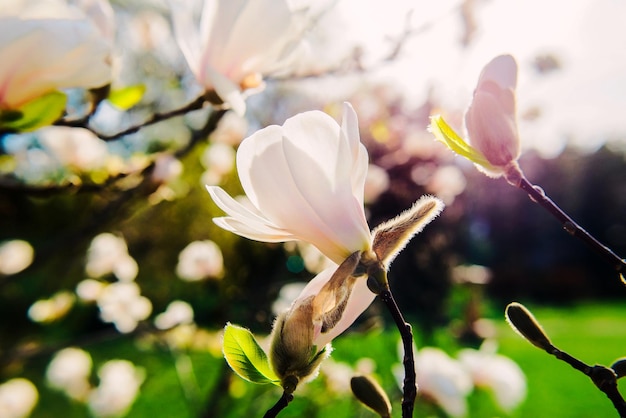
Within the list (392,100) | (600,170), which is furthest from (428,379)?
(600,170)

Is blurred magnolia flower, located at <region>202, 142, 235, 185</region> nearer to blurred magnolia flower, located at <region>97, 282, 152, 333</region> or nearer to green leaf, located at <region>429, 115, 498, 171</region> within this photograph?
blurred magnolia flower, located at <region>97, 282, 152, 333</region>

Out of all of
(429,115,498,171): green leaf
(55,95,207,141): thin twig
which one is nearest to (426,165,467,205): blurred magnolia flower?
(55,95,207,141): thin twig

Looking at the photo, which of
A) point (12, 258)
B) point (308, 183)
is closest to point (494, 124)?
point (308, 183)

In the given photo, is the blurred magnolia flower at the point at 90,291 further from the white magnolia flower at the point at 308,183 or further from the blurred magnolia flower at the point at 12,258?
the white magnolia flower at the point at 308,183

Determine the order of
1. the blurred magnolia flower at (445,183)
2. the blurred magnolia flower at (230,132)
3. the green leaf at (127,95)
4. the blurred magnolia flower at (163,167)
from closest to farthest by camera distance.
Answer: the green leaf at (127,95) → the blurred magnolia flower at (163,167) → the blurred magnolia flower at (230,132) → the blurred magnolia flower at (445,183)

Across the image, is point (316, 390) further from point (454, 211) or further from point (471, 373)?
point (454, 211)

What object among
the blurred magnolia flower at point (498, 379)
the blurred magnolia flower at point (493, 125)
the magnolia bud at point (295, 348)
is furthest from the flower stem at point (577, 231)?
the blurred magnolia flower at point (498, 379)
